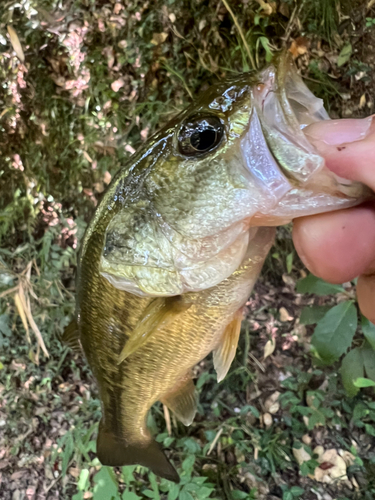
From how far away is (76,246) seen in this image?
1955 millimetres

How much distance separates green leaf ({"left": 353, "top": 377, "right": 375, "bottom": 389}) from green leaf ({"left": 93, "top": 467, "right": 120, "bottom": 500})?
3.60 feet

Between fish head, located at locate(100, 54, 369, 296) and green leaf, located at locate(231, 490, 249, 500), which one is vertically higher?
fish head, located at locate(100, 54, 369, 296)

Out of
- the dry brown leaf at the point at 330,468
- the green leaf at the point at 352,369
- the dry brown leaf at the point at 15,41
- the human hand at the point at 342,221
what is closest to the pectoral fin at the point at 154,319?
the human hand at the point at 342,221

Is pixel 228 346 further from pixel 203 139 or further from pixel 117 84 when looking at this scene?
pixel 117 84

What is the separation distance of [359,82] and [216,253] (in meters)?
1.26

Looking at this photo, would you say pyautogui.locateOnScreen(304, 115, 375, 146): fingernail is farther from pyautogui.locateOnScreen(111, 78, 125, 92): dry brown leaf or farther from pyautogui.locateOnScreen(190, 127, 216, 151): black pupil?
pyautogui.locateOnScreen(111, 78, 125, 92): dry brown leaf

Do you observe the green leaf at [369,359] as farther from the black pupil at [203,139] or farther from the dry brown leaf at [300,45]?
the dry brown leaf at [300,45]

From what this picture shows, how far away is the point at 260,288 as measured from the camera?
1.78 meters

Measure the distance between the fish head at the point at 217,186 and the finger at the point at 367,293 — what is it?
8.7 inches

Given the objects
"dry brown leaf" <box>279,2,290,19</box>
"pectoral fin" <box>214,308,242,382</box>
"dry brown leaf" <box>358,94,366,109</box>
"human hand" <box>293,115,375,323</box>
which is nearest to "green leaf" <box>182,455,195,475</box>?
"pectoral fin" <box>214,308,242,382</box>

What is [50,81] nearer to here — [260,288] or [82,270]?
[82,270]

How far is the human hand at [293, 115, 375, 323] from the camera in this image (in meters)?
0.56

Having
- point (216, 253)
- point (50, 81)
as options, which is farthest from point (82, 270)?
point (50, 81)

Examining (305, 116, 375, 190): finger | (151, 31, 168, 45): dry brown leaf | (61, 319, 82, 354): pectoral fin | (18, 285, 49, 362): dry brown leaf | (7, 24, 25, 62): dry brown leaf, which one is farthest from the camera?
(18, 285, 49, 362): dry brown leaf
